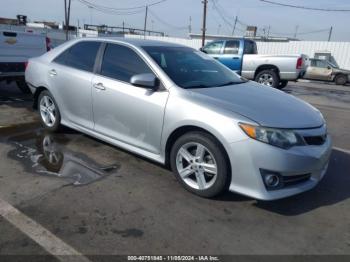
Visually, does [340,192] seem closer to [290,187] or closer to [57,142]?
[290,187]

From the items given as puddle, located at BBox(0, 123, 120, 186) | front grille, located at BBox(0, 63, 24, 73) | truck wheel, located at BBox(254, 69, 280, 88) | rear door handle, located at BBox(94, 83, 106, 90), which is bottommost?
puddle, located at BBox(0, 123, 120, 186)

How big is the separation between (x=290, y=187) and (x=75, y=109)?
3.13m

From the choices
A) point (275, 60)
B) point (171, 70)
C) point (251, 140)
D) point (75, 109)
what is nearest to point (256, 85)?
point (171, 70)

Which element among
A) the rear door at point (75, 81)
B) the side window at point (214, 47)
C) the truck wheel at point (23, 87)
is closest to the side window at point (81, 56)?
the rear door at point (75, 81)

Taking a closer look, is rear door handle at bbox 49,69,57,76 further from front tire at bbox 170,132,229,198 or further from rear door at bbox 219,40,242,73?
rear door at bbox 219,40,242,73

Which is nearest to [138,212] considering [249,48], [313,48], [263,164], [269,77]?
[263,164]

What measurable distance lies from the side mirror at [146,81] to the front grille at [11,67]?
4.91m

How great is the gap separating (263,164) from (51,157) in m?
2.84

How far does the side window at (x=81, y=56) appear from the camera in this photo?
488 centimetres

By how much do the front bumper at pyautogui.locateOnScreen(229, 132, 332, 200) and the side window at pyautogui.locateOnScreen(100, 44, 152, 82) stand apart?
156 centimetres

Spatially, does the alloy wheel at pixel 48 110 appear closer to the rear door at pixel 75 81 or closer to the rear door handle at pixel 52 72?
the rear door at pixel 75 81

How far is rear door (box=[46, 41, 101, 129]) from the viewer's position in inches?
189

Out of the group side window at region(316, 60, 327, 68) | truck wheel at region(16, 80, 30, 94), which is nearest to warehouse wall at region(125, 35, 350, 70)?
side window at region(316, 60, 327, 68)

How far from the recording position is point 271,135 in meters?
3.33
